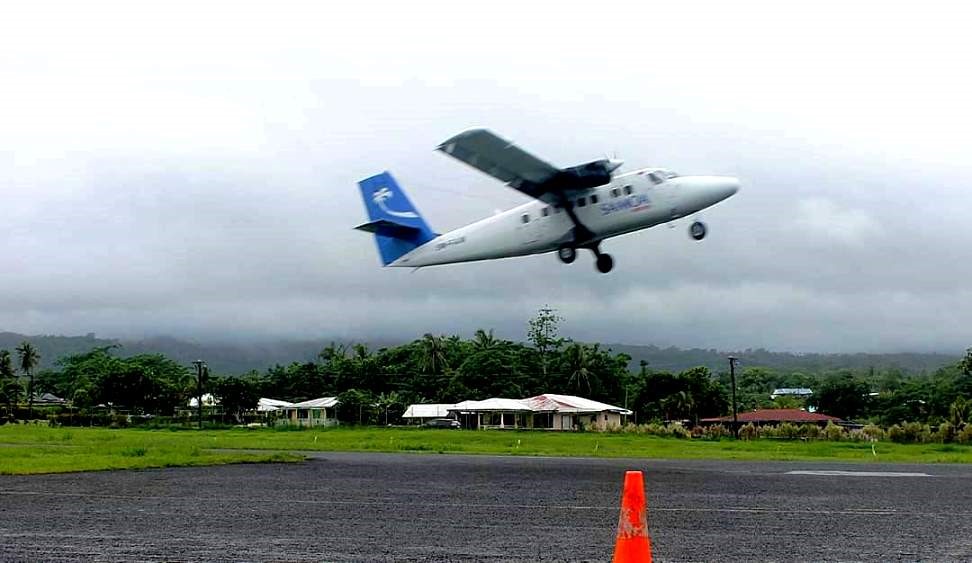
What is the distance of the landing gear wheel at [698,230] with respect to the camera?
28000 mm

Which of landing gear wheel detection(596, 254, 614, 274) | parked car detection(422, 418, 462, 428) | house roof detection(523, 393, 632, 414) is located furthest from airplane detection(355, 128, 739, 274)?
parked car detection(422, 418, 462, 428)

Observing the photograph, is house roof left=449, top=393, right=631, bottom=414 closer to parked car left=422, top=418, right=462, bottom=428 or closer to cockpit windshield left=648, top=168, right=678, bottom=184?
parked car left=422, top=418, right=462, bottom=428

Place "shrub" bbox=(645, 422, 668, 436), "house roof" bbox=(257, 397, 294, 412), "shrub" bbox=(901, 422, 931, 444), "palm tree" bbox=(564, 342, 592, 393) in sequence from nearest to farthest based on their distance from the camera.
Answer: "shrub" bbox=(901, 422, 931, 444) → "shrub" bbox=(645, 422, 668, 436) → "house roof" bbox=(257, 397, 294, 412) → "palm tree" bbox=(564, 342, 592, 393)

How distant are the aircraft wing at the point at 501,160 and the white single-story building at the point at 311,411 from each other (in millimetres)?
75785

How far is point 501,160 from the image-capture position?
28.9m

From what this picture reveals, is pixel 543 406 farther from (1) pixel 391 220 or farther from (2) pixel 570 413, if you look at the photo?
(1) pixel 391 220

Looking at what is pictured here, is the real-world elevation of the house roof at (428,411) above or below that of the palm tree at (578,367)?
below

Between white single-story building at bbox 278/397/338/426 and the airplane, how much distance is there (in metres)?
73.6

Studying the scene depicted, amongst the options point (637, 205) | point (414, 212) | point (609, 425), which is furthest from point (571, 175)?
point (609, 425)

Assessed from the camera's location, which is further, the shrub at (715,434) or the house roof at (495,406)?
the house roof at (495,406)

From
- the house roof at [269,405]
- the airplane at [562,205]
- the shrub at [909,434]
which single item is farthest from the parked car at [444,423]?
the airplane at [562,205]

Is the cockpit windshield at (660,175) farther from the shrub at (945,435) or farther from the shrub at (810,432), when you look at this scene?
the shrub at (810,432)

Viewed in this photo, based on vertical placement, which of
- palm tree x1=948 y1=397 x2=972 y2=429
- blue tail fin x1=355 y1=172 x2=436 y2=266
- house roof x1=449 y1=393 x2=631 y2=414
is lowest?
palm tree x1=948 y1=397 x2=972 y2=429

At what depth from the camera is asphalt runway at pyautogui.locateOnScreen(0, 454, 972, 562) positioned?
432 inches
